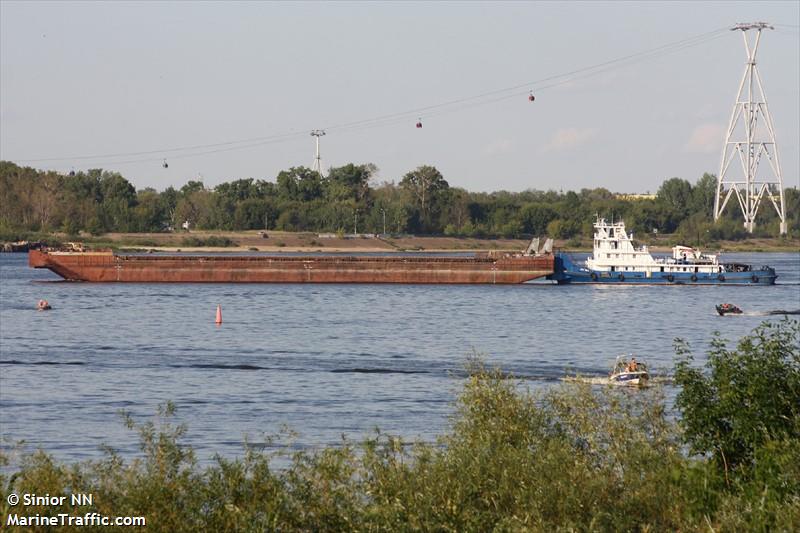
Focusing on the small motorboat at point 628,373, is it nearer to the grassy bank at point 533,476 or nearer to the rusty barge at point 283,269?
the grassy bank at point 533,476

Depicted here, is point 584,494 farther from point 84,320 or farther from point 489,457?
point 84,320

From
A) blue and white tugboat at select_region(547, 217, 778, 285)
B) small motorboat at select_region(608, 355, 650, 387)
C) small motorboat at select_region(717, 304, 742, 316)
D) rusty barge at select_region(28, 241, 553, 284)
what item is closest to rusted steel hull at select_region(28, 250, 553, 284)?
rusty barge at select_region(28, 241, 553, 284)

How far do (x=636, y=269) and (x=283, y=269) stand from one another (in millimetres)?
32906

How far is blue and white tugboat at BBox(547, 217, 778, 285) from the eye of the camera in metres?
108

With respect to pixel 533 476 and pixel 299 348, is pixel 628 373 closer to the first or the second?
pixel 533 476

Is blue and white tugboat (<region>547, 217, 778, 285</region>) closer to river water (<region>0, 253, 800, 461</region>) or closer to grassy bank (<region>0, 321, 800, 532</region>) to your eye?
river water (<region>0, 253, 800, 461</region>)

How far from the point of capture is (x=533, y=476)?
834 inches

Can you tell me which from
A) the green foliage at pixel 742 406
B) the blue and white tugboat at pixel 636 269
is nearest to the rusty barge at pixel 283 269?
the blue and white tugboat at pixel 636 269

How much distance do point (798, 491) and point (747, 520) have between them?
1.17 meters

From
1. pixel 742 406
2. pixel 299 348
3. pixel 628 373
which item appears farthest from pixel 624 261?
pixel 742 406

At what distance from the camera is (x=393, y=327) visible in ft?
236

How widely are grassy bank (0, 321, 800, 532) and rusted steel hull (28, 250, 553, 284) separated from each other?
279 feet

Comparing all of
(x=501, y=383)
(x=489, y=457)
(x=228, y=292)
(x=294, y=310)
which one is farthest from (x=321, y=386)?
(x=228, y=292)

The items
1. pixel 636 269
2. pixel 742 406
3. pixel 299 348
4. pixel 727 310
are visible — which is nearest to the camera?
pixel 742 406
